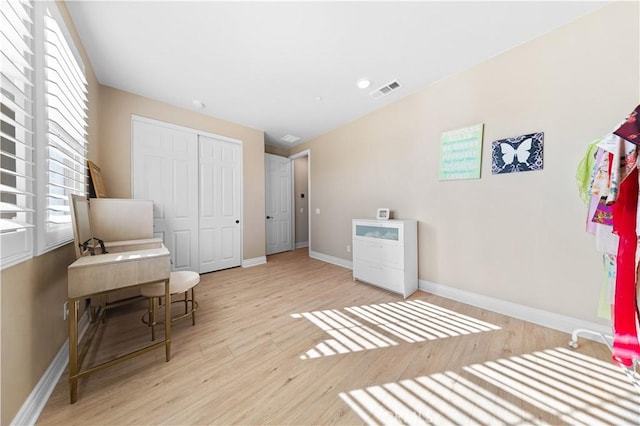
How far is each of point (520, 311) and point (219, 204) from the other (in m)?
4.36

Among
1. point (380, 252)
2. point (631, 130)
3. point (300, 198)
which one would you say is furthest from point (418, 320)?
point (300, 198)

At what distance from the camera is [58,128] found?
1610mm

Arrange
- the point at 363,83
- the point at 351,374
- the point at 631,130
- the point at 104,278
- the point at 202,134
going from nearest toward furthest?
the point at 631,130 → the point at 104,278 → the point at 351,374 → the point at 363,83 → the point at 202,134

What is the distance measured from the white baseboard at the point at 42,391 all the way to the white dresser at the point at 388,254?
116 inches

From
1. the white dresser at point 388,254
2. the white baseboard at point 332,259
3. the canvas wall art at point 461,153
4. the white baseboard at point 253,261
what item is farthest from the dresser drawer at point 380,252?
the white baseboard at point 253,261

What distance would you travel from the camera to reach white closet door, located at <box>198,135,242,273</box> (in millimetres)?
3617

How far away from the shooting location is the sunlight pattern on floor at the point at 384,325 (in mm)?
1782

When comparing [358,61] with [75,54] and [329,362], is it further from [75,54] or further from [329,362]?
[329,362]

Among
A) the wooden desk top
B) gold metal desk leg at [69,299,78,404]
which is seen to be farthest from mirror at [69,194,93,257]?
gold metal desk leg at [69,299,78,404]

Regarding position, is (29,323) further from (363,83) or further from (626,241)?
(363,83)

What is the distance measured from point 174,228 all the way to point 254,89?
2.45 meters

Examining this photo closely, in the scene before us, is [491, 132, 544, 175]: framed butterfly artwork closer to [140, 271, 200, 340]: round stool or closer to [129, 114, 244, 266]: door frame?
[140, 271, 200, 340]: round stool

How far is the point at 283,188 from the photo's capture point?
213 inches

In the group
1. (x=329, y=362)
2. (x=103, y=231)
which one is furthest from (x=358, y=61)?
(x=103, y=231)
